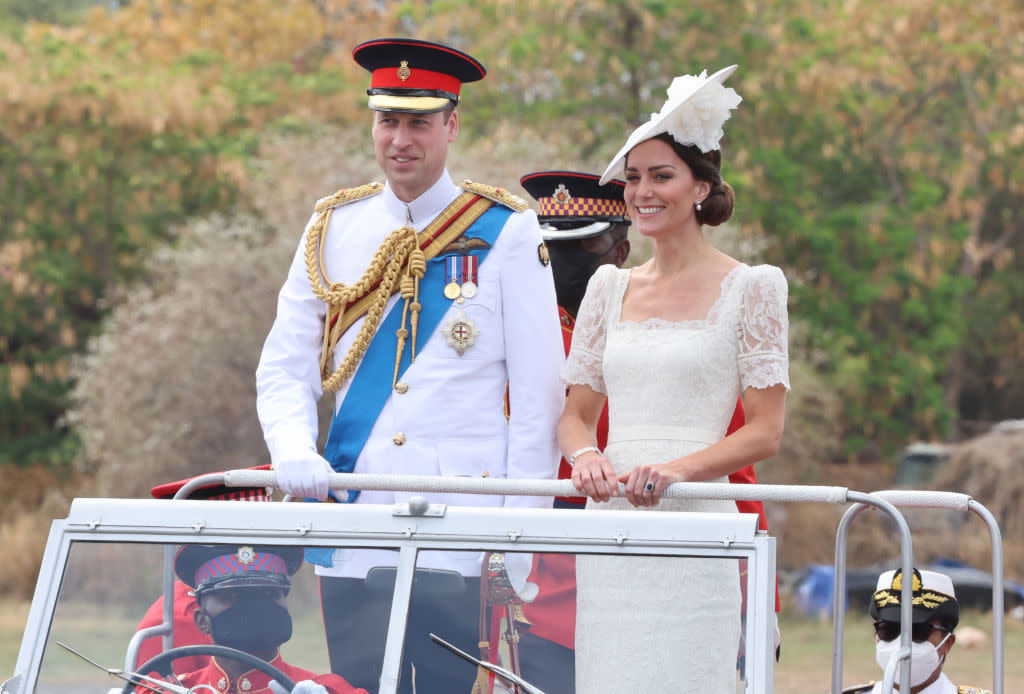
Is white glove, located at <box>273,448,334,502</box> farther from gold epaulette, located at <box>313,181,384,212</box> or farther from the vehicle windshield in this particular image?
gold epaulette, located at <box>313,181,384,212</box>

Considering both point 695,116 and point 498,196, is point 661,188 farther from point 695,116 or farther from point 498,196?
point 498,196

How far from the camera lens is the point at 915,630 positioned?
402 cm

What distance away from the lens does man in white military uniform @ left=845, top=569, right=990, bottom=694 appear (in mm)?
3959

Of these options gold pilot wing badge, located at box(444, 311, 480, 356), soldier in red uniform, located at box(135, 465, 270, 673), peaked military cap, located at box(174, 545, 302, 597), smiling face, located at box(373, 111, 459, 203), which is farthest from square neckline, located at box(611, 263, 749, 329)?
soldier in red uniform, located at box(135, 465, 270, 673)

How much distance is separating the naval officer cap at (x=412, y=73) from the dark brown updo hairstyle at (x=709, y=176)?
57 centimetres

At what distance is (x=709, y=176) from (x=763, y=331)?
420 millimetres

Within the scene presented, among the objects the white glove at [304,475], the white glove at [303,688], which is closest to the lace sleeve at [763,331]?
the white glove at [304,475]

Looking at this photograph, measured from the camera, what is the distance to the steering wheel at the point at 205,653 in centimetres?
300

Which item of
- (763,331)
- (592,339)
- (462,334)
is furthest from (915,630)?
(462,334)

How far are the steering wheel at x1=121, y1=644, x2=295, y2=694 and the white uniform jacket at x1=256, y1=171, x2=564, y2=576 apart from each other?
87cm

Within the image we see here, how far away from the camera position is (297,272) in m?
4.22

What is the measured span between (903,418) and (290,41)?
1106 cm

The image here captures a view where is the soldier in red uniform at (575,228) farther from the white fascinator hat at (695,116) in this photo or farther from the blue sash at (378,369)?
the white fascinator hat at (695,116)

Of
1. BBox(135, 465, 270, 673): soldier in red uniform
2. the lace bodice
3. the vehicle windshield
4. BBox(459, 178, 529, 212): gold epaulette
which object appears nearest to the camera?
the vehicle windshield
